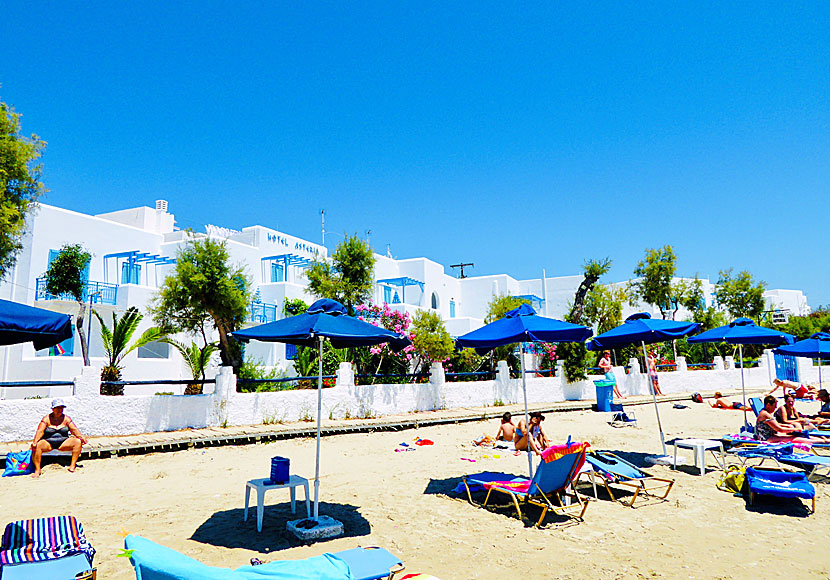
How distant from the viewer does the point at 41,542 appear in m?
4.00

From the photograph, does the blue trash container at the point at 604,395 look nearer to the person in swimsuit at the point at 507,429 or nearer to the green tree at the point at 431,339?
the green tree at the point at 431,339

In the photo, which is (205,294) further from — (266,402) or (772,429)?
(772,429)

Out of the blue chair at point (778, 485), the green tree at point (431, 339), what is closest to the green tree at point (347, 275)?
the green tree at point (431, 339)

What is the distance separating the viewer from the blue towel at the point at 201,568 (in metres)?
2.88

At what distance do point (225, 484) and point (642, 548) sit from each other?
225 inches

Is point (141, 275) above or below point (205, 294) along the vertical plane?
above

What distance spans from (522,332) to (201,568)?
15.2ft

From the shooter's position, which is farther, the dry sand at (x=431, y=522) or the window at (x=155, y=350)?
the window at (x=155, y=350)

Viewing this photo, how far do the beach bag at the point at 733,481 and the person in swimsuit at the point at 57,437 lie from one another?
9.90 meters

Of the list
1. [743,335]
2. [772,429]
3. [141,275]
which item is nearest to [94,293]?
[141,275]

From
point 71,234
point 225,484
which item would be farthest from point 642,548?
point 71,234

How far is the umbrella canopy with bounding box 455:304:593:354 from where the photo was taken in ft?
22.7

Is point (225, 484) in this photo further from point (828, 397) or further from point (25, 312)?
point (828, 397)

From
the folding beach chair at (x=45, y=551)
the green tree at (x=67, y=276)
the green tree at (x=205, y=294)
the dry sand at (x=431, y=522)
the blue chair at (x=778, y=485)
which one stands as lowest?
the dry sand at (x=431, y=522)
